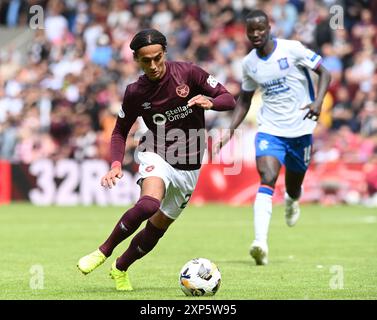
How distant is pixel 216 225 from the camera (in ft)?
56.1

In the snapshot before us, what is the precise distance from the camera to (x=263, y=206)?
11.5m

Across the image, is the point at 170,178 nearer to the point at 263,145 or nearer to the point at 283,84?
the point at 263,145

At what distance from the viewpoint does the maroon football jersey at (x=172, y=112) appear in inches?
356

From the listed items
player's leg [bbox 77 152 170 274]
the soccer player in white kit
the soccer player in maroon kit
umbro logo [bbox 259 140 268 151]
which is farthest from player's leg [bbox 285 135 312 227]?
player's leg [bbox 77 152 170 274]

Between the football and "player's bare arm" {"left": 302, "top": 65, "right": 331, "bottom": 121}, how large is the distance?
296 cm

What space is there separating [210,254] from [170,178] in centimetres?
358

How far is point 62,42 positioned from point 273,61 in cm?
1495

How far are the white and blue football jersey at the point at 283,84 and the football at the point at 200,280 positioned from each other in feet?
12.7

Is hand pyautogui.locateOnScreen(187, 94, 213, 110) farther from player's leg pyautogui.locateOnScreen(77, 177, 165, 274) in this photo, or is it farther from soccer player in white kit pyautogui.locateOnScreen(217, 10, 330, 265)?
soccer player in white kit pyautogui.locateOnScreen(217, 10, 330, 265)

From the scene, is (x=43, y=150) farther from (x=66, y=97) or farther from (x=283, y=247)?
(x=283, y=247)

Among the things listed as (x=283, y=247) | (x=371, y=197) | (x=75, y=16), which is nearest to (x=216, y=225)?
(x=283, y=247)

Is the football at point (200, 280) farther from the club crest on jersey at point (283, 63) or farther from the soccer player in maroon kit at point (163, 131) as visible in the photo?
the club crest on jersey at point (283, 63)

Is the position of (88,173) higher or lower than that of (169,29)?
lower

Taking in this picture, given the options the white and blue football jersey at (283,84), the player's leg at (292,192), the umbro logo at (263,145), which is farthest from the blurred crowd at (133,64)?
the umbro logo at (263,145)
